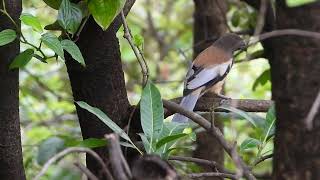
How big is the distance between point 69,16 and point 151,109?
34 centimetres

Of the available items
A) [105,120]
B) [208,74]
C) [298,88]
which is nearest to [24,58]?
[105,120]

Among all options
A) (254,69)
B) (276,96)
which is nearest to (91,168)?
(276,96)

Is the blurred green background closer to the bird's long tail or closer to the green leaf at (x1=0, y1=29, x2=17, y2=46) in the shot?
the bird's long tail

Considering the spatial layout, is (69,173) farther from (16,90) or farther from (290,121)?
(290,121)

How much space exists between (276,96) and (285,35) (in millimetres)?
101

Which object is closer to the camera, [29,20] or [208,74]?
[29,20]

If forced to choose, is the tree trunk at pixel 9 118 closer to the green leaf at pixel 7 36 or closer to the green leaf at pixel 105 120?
the green leaf at pixel 7 36

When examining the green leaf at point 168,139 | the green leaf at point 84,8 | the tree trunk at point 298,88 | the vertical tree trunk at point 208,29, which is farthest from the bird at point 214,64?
the tree trunk at point 298,88

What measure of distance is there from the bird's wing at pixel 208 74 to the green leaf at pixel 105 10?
1.20m

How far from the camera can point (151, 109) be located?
1.63 meters

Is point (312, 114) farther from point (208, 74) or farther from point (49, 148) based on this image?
point (208, 74)

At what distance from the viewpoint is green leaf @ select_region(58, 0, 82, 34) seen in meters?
1.73

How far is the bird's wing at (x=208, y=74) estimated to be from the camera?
2.94 m

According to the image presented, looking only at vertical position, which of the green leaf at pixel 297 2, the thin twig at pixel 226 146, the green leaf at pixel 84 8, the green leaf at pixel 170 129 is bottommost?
the green leaf at pixel 170 129
